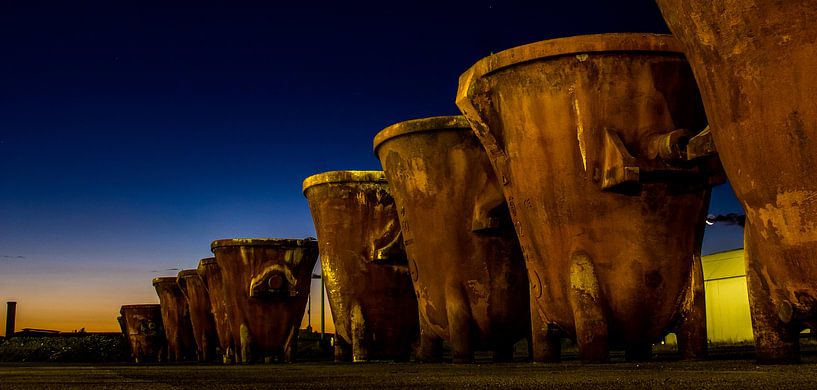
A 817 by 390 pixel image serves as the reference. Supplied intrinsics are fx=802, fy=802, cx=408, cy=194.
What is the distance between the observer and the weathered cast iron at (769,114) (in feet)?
10.1

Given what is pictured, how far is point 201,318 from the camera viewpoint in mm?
17766

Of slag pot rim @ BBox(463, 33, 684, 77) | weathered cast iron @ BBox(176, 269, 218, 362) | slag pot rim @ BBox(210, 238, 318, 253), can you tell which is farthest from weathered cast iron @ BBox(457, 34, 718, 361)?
weathered cast iron @ BBox(176, 269, 218, 362)

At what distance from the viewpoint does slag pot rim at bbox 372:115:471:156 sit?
7.21 m

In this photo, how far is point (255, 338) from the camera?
12445mm

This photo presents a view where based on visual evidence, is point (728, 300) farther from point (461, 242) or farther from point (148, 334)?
point (461, 242)

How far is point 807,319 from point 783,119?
99 cm

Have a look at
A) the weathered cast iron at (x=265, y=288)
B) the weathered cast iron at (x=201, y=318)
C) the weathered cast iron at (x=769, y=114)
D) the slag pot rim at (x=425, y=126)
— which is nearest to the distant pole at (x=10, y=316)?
the weathered cast iron at (x=201, y=318)

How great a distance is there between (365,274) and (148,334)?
15.4m

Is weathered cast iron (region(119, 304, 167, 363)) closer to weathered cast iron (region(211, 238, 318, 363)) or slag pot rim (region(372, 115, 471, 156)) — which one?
weathered cast iron (region(211, 238, 318, 363))

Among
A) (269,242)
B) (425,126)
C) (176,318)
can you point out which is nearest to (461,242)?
(425,126)

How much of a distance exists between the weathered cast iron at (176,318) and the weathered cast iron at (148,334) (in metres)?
2.24

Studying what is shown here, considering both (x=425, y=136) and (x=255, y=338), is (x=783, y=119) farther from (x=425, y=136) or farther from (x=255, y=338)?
(x=255, y=338)

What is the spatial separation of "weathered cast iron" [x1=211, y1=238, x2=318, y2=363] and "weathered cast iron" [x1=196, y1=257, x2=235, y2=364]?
1.16 metres

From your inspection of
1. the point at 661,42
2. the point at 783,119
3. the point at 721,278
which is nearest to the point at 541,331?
the point at 661,42
